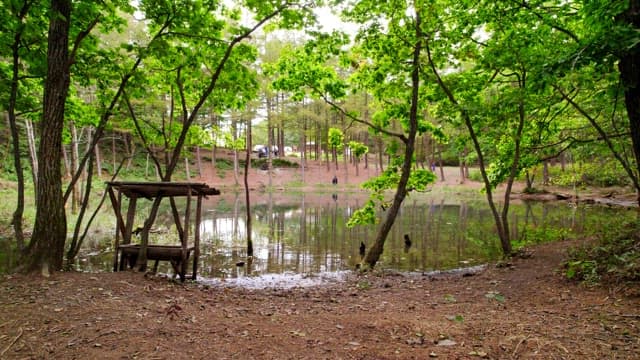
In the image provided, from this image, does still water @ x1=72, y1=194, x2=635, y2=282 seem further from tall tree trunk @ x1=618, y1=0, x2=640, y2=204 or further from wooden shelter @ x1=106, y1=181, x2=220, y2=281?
tall tree trunk @ x1=618, y1=0, x2=640, y2=204

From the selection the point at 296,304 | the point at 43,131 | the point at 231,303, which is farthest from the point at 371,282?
the point at 43,131

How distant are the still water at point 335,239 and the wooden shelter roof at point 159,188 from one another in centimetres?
249

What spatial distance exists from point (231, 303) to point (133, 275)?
229cm

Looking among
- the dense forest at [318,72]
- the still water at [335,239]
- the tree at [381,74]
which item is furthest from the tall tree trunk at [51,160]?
the tree at [381,74]

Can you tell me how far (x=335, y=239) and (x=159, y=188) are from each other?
8644mm

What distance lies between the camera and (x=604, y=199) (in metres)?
28.1

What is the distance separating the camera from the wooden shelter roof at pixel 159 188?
8.53 m

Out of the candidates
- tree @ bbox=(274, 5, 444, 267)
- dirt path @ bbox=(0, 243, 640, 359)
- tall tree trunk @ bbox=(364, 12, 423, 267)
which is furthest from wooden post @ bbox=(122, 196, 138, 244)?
tall tree trunk @ bbox=(364, 12, 423, 267)

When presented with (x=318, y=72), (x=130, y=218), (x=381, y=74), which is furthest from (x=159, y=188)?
(x=381, y=74)

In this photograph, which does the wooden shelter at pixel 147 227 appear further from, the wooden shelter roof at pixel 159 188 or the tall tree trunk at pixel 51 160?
the tall tree trunk at pixel 51 160

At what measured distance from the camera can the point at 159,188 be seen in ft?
Result: 29.3

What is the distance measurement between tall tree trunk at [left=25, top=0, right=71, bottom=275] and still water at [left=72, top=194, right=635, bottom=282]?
3.85m

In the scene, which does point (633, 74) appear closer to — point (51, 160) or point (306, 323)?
point (306, 323)

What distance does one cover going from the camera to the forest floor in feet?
13.5
